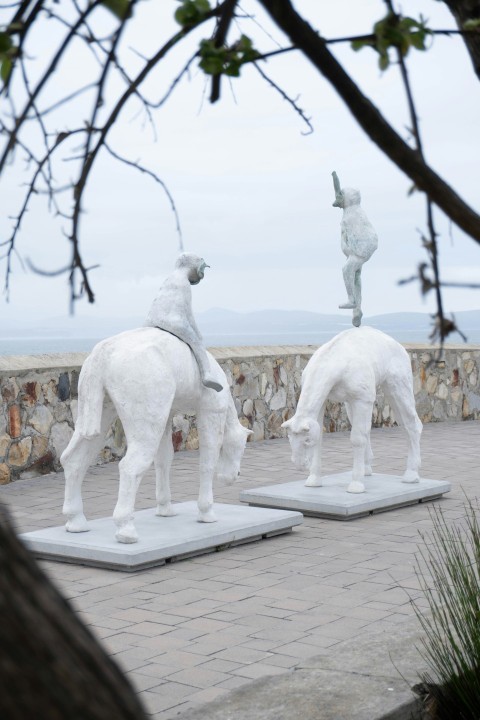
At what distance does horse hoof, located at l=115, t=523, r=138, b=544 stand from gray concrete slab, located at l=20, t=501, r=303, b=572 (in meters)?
0.03

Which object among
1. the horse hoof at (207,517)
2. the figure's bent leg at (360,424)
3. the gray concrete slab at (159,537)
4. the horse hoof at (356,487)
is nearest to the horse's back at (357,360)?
the figure's bent leg at (360,424)

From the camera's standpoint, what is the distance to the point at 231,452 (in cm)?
719

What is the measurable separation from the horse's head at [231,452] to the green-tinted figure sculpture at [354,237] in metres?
1.93

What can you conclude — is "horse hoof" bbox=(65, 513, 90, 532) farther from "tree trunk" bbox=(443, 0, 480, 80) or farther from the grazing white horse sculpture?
"tree trunk" bbox=(443, 0, 480, 80)

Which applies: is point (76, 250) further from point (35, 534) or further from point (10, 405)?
point (10, 405)

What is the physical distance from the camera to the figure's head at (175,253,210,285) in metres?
6.91

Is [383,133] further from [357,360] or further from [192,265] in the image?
[357,360]

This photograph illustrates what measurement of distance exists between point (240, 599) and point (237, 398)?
23.2 feet

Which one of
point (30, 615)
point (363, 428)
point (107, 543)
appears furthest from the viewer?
point (363, 428)

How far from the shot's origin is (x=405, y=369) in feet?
28.4

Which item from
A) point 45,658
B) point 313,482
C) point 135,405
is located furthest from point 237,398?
point 45,658

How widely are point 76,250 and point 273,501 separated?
20.3 ft

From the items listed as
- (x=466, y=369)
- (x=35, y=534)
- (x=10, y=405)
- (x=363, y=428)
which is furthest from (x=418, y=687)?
(x=466, y=369)

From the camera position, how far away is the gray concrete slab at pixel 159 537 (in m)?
6.39
